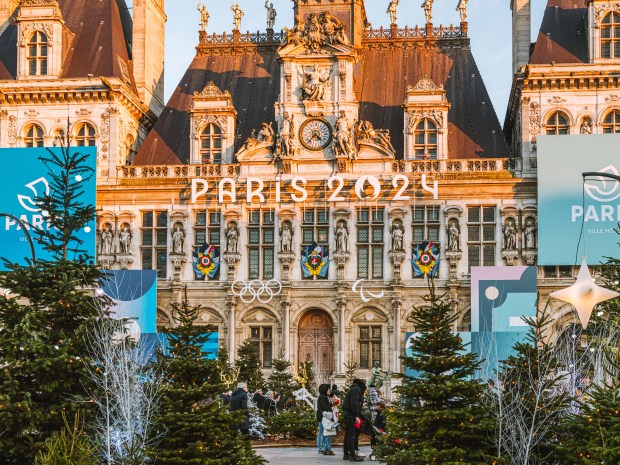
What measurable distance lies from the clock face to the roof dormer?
1248 cm

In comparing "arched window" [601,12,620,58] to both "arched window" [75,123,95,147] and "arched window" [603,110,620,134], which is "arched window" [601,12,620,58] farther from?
"arched window" [75,123,95,147]

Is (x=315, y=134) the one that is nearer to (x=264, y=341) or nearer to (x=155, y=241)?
(x=155, y=241)

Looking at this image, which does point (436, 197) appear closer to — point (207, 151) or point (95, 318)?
point (207, 151)

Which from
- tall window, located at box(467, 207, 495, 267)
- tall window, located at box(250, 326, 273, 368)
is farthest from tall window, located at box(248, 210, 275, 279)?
tall window, located at box(467, 207, 495, 267)

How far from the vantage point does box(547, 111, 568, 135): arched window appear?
49.5 meters

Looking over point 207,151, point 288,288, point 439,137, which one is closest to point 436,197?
point 439,137

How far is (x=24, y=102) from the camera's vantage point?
53.0 m

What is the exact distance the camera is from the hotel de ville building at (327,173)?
49.2m

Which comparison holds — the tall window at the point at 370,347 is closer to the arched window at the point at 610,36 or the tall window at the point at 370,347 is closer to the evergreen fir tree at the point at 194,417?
the arched window at the point at 610,36

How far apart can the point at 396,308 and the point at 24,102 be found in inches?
792

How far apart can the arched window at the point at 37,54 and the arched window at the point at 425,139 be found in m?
18.1

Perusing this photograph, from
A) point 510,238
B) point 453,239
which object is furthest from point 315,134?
point 510,238

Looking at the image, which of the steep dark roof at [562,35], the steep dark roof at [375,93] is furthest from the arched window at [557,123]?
the steep dark roof at [562,35]

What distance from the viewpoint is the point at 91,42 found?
55500 mm
